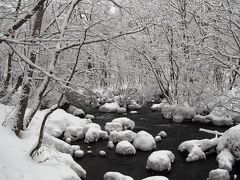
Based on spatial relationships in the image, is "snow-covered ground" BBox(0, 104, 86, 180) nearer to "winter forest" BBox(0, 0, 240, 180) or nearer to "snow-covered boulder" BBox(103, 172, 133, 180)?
"winter forest" BBox(0, 0, 240, 180)

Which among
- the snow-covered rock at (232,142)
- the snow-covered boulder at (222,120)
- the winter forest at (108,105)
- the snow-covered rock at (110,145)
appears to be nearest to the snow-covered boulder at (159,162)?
the winter forest at (108,105)

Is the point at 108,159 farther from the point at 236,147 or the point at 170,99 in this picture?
the point at 170,99

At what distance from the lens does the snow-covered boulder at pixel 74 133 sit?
1237 centimetres

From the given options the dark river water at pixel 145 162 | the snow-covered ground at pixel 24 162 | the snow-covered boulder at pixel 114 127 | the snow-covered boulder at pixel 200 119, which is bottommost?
the dark river water at pixel 145 162

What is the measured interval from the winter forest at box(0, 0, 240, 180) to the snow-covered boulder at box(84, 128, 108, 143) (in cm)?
4

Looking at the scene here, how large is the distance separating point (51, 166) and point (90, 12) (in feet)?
13.1

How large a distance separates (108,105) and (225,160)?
441 inches

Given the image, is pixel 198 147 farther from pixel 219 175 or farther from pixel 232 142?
pixel 219 175

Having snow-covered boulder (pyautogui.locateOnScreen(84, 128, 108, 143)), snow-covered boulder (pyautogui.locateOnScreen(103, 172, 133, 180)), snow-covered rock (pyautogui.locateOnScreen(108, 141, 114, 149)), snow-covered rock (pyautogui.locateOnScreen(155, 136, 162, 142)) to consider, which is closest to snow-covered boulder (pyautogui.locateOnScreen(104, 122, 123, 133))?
snow-covered boulder (pyautogui.locateOnScreen(84, 128, 108, 143))

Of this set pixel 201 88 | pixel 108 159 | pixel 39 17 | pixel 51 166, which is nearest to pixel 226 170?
pixel 108 159

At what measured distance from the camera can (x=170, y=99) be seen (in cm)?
1794

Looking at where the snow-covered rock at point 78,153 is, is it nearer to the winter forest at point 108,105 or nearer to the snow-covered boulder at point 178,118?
the winter forest at point 108,105

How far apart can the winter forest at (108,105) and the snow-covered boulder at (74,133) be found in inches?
1.6

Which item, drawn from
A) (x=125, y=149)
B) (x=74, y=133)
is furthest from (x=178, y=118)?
(x=125, y=149)
